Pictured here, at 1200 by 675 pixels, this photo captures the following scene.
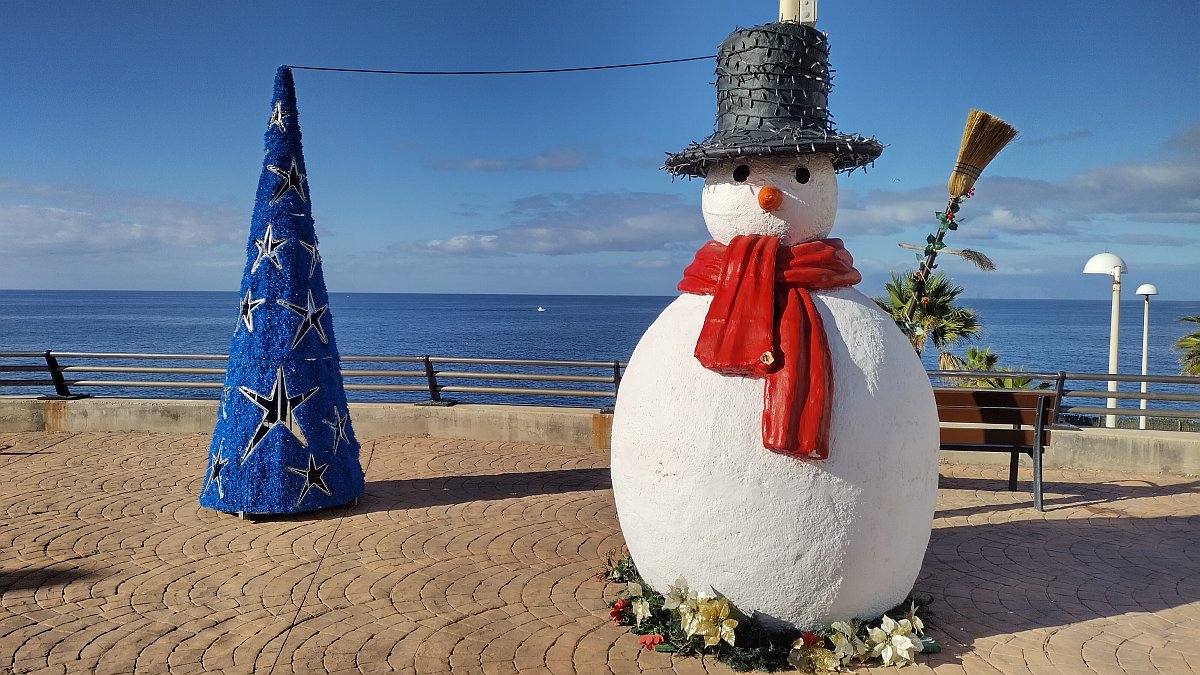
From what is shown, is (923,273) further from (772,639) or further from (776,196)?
(772,639)

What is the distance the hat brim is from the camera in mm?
4500

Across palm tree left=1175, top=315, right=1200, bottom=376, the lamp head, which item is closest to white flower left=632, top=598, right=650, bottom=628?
the lamp head

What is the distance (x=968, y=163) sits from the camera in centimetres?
614

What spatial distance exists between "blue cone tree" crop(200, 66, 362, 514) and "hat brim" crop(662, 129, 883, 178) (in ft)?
A: 13.3

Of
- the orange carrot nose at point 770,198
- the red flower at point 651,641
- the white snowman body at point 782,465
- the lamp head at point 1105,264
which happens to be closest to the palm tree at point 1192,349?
the lamp head at point 1105,264

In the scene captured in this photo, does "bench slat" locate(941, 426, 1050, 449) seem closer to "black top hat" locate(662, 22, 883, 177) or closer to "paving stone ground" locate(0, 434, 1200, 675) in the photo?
"paving stone ground" locate(0, 434, 1200, 675)

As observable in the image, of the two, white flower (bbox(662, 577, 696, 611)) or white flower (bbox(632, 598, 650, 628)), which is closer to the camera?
white flower (bbox(662, 577, 696, 611))

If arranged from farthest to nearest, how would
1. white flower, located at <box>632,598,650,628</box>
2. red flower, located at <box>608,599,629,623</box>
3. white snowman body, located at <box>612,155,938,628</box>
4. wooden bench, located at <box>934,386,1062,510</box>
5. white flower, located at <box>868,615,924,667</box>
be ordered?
1. wooden bench, located at <box>934,386,1062,510</box>
2. red flower, located at <box>608,599,629,623</box>
3. white flower, located at <box>632,598,650,628</box>
4. white flower, located at <box>868,615,924,667</box>
5. white snowman body, located at <box>612,155,938,628</box>

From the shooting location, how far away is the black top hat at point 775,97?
458cm

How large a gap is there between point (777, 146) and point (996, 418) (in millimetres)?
4679

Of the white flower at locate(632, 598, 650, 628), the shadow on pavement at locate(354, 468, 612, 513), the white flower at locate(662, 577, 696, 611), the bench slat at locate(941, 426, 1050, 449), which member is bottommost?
the shadow on pavement at locate(354, 468, 612, 513)

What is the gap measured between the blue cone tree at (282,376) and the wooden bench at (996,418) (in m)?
5.58

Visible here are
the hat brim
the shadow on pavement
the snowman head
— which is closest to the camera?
the hat brim

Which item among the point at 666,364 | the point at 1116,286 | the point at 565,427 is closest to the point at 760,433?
the point at 666,364
